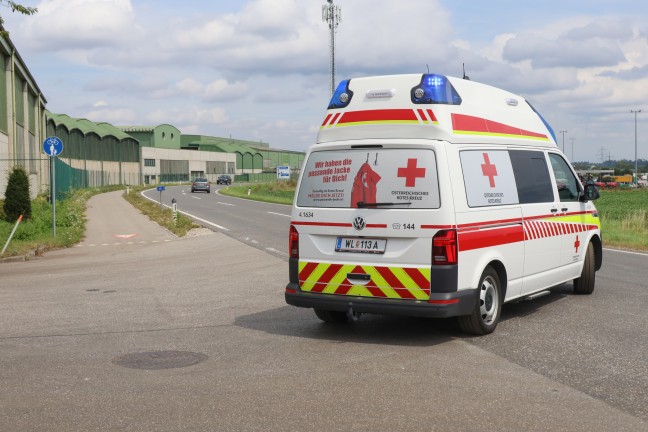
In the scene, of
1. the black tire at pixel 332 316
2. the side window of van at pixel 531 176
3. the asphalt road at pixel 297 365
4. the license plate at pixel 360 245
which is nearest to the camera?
the asphalt road at pixel 297 365

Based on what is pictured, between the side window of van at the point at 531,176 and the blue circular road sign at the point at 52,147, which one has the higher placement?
the blue circular road sign at the point at 52,147

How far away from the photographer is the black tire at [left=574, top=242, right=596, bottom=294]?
10.1m

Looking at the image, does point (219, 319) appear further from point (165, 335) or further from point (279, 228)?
point (279, 228)

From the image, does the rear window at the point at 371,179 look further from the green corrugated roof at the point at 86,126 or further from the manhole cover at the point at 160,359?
the green corrugated roof at the point at 86,126

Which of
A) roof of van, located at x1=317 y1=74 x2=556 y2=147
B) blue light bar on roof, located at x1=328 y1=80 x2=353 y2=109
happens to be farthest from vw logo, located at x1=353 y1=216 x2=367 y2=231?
blue light bar on roof, located at x1=328 y1=80 x2=353 y2=109

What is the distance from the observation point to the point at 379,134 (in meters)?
7.70

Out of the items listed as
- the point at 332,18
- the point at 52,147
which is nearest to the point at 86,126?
the point at 332,18

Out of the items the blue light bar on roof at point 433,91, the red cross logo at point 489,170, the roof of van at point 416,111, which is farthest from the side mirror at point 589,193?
the blue light bar on roof at point 433,91

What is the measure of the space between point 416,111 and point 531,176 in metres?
1.92

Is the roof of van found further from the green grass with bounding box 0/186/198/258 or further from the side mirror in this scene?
the green grass with bounding box 0/186/198/258

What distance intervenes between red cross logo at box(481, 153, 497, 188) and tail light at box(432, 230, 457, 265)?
3.32 ft

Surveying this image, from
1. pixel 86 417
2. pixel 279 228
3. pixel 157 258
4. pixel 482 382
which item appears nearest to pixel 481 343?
pixel 482 382

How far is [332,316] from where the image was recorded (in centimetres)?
831

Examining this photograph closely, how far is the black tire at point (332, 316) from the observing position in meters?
8.24
